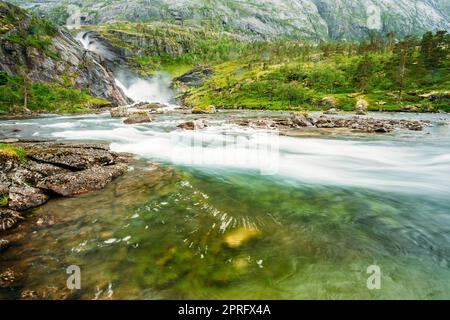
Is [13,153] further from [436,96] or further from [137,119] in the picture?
[436,96]

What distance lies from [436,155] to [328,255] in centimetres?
1920

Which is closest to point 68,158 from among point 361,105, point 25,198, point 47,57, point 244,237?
point 25,198

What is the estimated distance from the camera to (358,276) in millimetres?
5883

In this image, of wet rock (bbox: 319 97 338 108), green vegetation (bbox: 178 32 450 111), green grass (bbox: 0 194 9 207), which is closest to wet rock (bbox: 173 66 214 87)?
green vegetation (bbox: 178 32 450 111)

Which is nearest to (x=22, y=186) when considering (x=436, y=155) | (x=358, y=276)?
(x=358, y=276)

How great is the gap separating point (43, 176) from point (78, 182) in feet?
5.95

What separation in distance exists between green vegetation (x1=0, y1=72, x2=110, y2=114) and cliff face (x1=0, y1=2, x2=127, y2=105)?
914 cm

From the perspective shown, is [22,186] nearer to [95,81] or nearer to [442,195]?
[442,195]

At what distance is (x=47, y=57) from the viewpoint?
97.0m

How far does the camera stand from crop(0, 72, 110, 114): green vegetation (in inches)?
2517

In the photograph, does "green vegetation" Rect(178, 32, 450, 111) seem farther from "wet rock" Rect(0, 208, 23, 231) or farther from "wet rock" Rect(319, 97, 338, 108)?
"wet rock" Rect(0, 208, 23, 231)

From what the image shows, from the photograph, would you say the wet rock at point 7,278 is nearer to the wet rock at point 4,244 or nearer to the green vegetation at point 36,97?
the wet rock at point 4,244

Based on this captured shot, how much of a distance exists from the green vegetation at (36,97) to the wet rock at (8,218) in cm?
6709

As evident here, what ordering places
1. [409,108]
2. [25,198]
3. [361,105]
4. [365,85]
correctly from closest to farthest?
[25,198], [409,108], [361,105], [365,85]
